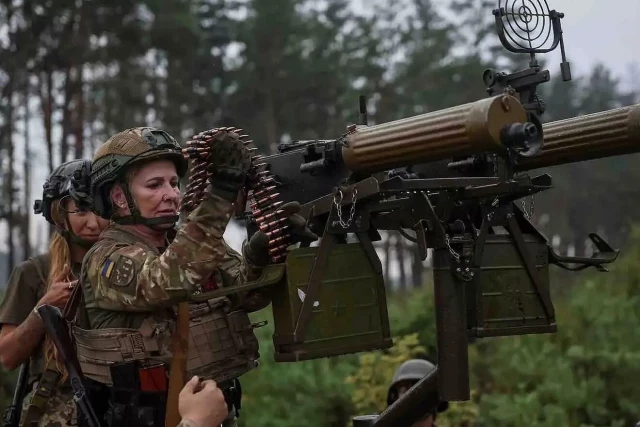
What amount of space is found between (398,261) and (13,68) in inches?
593

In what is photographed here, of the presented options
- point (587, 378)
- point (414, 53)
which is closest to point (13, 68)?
point (414, 53)

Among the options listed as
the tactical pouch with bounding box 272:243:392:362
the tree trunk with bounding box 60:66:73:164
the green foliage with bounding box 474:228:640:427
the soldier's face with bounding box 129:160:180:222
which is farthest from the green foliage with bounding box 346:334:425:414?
the tree trunk with bounding box 60:66:73:164

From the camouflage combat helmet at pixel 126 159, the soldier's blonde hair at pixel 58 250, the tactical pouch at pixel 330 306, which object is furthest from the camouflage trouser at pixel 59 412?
the tactical pouch at pixel 330 306

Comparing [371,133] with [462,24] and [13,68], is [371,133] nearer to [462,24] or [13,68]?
[13,68]

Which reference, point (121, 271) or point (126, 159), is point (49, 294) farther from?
point (121, 271)

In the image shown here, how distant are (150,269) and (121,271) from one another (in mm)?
170

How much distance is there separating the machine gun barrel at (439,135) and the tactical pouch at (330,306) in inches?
18.3

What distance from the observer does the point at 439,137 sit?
331 centimetres

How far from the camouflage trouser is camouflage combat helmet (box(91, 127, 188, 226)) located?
1.32 metres

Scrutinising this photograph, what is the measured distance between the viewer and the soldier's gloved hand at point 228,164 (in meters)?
3.54

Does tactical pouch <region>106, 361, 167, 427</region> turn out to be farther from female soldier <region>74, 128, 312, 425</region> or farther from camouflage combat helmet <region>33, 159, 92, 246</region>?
camouflage combat helmet <region>33, 159, 92, 246</region>

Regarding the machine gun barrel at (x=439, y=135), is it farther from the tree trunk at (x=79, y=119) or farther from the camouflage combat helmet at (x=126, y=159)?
the tree trunk at (x=79, y=119)

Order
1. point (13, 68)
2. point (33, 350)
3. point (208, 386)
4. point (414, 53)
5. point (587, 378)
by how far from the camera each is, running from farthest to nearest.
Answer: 1. point (414, 53)
2. point (13, 68)
3. point (587, 378)
4. point (33, 350)
5. point (208, 386)

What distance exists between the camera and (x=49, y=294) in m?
5.14
